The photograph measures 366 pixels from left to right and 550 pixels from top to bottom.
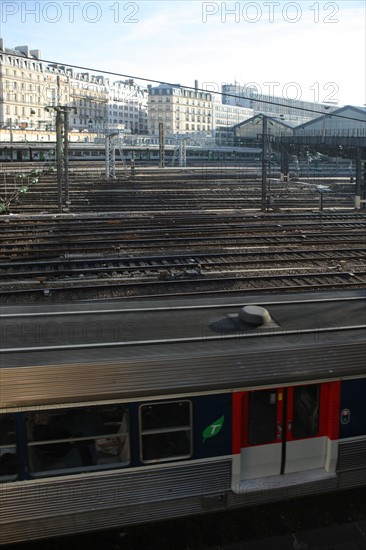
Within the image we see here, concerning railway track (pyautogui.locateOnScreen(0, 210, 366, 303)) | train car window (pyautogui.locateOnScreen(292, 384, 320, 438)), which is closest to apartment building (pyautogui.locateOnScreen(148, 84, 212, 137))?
railway track (pyautogui.locateOnScreen(0, 210, 366, 303))

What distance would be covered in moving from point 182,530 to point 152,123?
123 meters

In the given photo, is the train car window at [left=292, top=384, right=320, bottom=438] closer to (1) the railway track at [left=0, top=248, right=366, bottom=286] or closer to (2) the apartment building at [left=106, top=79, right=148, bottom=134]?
(1) the railway track at [left=0, top=248, right=366, bottom=286]

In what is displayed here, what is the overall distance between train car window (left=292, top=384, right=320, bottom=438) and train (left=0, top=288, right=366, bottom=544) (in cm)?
1

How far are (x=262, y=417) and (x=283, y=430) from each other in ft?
0.83

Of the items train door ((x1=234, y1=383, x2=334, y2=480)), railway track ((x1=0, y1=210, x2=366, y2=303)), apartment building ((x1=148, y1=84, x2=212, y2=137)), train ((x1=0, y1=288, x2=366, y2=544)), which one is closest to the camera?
train ((x1=0, y1=288, x2=366, y2=544))

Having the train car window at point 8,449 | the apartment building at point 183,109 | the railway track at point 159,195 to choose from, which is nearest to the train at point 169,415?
the train car window at point 8,449

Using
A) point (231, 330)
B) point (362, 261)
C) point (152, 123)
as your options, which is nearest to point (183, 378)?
point (231, 330)

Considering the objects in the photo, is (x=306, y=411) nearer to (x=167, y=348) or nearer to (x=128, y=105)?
(x=167, y=348)

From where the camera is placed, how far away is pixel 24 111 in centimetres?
9325

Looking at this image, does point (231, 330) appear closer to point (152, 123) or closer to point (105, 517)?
point (105, 517)

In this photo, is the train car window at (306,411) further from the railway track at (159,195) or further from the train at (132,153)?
the train at (132,153)

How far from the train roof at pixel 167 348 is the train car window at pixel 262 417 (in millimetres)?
202

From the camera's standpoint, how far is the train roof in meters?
4.49

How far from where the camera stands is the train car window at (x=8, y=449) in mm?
4410
